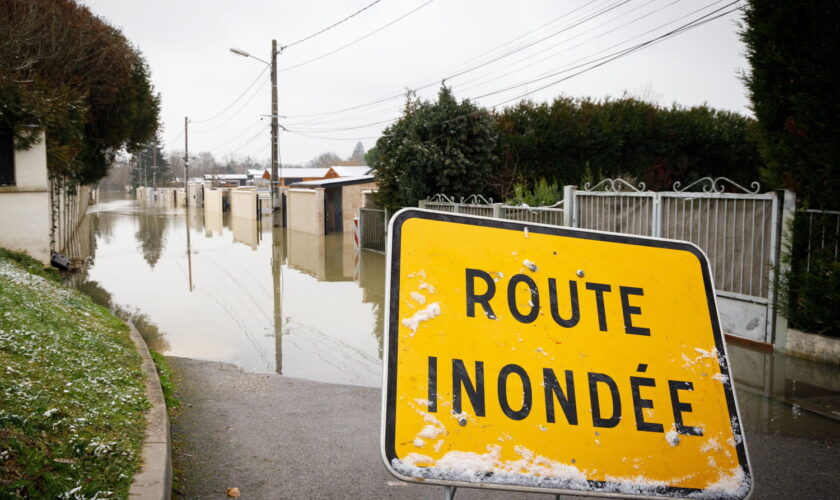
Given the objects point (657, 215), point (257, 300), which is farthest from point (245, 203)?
point (657, 215)

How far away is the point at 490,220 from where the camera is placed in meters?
2.20

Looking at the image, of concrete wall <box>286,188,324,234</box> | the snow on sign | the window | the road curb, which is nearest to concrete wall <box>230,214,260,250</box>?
concrete wall <box>286,188,324,234</box>

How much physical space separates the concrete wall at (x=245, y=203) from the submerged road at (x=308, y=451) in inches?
1328

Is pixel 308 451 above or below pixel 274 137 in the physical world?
below

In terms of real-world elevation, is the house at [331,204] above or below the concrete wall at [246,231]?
above

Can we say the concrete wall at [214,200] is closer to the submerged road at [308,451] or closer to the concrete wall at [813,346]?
the submerged road at [308,451]

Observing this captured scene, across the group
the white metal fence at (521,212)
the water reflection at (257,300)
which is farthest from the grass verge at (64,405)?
the white metal fence at (521,212)

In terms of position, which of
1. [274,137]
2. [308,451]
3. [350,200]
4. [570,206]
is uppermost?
[274,137]

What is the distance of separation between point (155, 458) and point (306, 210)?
26.8m

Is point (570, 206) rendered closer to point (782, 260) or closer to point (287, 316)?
point (782, 260)

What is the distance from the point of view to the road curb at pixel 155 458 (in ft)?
11.5

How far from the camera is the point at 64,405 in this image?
4.37 meters

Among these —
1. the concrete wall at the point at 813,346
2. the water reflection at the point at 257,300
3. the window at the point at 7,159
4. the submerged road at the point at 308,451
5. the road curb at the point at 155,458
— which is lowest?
the water reflection at the point at 257,300

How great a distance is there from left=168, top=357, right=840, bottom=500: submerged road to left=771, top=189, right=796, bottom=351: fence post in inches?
68.9
